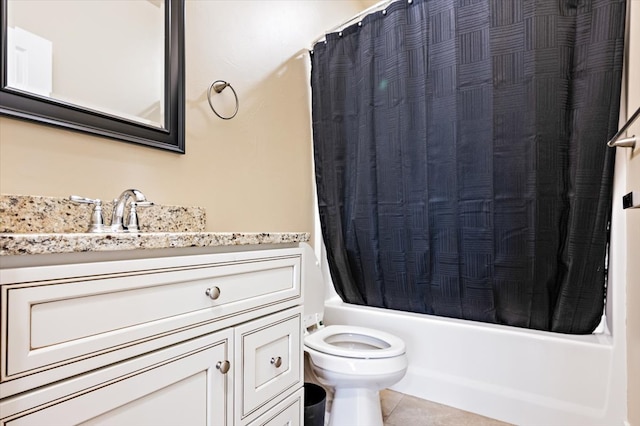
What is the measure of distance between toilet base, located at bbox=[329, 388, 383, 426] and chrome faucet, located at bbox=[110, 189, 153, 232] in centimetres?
105

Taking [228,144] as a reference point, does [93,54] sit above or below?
above

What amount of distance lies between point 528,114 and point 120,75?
1608 mm

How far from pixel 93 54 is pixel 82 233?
611mm

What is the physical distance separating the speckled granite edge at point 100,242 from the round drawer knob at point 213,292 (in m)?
0.10

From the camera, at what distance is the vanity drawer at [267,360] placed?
2.66 feet

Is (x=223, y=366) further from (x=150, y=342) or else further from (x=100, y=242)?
(x=100, y=242)

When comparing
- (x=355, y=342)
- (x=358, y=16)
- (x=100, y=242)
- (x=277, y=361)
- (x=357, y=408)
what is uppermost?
(x=358, y=16)

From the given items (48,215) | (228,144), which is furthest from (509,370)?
(48,215)

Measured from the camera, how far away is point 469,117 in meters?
1.59

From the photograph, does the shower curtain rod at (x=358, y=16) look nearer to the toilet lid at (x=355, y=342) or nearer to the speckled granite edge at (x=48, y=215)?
the speckled granite edge at (x=48, y=215)

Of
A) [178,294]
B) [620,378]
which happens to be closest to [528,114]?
[620,378]

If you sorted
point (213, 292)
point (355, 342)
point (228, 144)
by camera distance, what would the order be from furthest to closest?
point (355, 342)
point (228, 144)
point (213, 292)

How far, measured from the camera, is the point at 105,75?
1085mm

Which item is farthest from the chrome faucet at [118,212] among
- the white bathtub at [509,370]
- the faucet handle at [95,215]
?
the white bathtub at [509,370]
